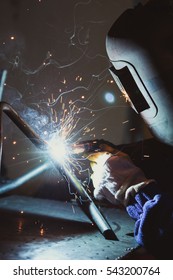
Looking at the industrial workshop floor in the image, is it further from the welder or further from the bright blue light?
the bright blue light

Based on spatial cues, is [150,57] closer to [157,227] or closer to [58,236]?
[157,227]

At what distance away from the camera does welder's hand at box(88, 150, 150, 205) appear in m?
2.29

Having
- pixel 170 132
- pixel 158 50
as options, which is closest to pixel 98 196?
pixel 170 132

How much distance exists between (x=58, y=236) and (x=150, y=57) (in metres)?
1.79

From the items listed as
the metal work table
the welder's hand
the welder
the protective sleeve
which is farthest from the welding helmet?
the metal work table

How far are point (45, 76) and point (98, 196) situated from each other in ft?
7.17

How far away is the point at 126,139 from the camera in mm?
3879

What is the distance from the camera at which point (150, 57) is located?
2434mm

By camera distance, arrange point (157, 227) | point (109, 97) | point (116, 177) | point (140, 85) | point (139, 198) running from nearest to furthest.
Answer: point (157, 227)
point (139, 198)
point (116, 177)
point (140, 85)
point (109, 97)

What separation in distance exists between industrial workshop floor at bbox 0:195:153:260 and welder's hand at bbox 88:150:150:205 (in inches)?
14.4

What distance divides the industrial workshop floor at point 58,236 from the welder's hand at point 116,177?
0.37 meters

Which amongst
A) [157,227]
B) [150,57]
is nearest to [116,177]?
[157,227]

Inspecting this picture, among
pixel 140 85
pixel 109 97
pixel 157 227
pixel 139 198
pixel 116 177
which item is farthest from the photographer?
pixel 109 97
